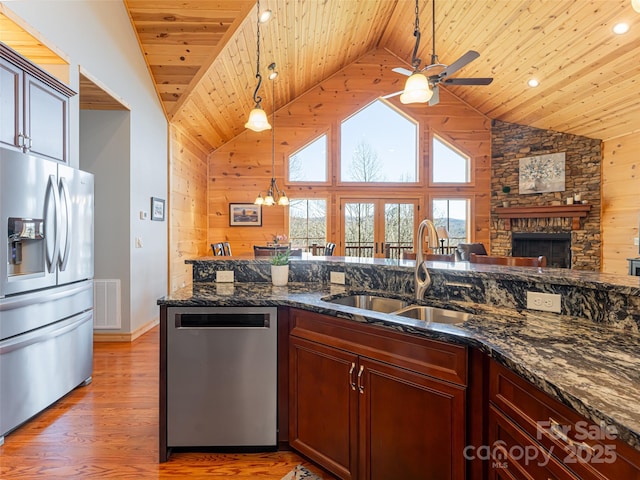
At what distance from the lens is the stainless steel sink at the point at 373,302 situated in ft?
6.68

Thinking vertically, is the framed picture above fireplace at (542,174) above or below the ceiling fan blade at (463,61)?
below

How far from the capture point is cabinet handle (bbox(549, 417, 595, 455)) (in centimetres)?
82

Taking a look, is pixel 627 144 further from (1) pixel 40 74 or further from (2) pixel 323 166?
(1) pixel 40 74

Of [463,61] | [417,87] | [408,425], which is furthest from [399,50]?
[408,425]

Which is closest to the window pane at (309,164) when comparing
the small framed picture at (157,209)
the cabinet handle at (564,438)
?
the small framed picture at (157,209)

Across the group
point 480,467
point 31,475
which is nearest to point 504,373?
point 480,467

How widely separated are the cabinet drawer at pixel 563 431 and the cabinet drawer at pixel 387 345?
14 cm

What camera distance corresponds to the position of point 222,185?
24.5ft

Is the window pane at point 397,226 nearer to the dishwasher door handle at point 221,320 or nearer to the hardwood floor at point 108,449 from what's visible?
the hardwood floor at point 108,449

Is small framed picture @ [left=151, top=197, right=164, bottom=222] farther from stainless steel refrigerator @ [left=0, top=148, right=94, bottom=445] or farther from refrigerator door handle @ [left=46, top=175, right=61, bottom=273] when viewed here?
refrigerator door handle @ [left=46, top=175, right=61, bottom=273]

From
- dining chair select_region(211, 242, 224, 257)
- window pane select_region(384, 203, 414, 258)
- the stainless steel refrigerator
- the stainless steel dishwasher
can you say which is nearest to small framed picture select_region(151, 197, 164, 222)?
dining chair select_region(211, 242, 224, 257)

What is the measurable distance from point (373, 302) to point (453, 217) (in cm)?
625

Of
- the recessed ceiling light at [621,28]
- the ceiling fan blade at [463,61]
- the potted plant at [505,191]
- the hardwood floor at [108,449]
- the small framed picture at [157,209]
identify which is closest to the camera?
the hardwood floor at [108,449]

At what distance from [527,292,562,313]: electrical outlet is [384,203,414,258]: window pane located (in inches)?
236
